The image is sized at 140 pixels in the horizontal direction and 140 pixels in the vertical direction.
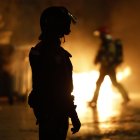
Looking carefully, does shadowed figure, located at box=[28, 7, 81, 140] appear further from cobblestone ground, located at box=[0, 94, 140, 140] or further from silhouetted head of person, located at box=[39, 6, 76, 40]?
cobblestone ground, located at box=[0, 94, 140, 140]

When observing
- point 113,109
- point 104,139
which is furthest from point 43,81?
point 113,109

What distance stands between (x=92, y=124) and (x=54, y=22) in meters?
5.37

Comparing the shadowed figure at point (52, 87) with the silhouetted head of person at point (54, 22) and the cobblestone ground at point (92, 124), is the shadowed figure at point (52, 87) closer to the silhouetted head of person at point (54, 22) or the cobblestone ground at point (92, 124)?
the silhouetted head of person at point (54, 22)

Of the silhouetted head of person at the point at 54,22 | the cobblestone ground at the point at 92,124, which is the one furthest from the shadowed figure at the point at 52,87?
the cobblestone ground at the point at 92,124

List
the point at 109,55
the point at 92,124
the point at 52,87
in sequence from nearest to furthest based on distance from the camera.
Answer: the point at 52,87 → the point at 92,124 → the point at 109,55

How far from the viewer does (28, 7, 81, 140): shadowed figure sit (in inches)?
228

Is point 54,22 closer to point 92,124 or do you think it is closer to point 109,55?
point 92,124

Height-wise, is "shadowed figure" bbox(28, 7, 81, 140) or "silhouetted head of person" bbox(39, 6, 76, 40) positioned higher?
"silhouetted head of person" bbox(39, 6, 76, 40)

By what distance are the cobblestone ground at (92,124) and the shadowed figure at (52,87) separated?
3303 millimetres

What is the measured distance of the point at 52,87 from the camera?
5824 mm

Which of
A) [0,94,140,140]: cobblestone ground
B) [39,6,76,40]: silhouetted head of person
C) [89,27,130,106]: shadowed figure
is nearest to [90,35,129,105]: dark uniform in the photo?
[89,27,130,106]: shadowed figure

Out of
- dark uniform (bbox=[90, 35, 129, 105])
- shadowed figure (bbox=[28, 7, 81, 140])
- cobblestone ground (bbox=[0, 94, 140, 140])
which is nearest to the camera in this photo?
shadowed figure (bbox=[28, 7, 81, 140])

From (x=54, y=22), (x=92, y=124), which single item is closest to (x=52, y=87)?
(x=54, y=22)

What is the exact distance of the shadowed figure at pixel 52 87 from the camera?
579cm
